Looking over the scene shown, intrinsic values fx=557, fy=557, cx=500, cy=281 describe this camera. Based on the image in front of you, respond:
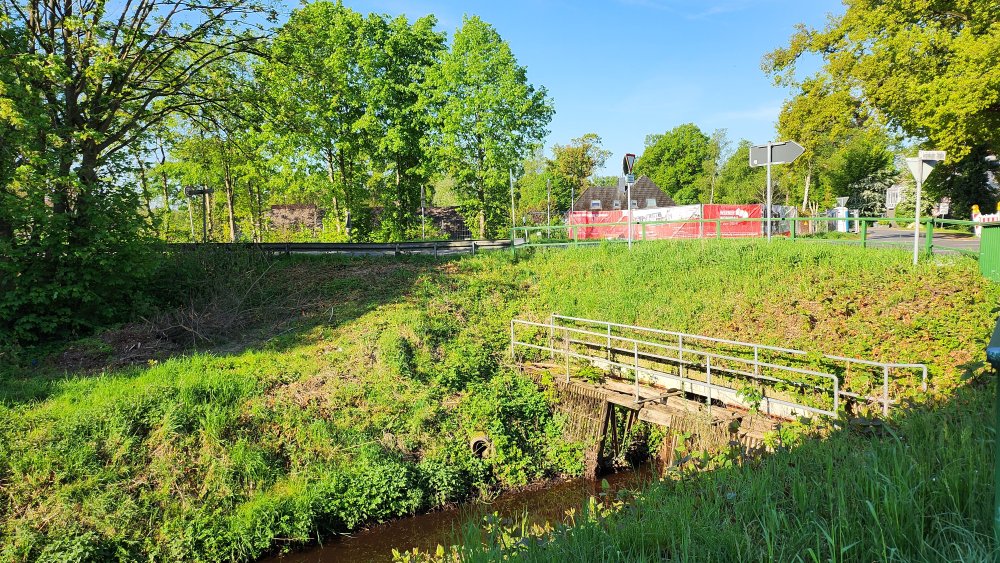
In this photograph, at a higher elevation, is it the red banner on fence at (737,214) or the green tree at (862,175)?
the green tree at (862,175)

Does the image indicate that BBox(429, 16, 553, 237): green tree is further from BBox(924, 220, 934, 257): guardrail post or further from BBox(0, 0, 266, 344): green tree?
BBox(924, 220, 934, 257): guardrail post

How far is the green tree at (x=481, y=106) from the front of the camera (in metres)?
31.1

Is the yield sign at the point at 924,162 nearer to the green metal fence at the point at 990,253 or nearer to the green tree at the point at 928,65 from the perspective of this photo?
the green metal fence at the point at 990,253

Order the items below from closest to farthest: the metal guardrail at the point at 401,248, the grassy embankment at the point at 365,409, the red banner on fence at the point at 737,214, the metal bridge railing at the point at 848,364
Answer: the metal bridge railing at the point at 848,364
the grassy embankment at the point at 365,409
the metal guardrail at the point at 401,248
the red banner on fence at the point at 737,214

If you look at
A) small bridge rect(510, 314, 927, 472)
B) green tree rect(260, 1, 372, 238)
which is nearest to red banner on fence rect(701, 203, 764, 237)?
small bridge rect(510, 314, 927, 472)

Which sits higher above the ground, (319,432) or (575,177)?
(575,177)

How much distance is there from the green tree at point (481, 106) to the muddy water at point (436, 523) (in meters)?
22.9

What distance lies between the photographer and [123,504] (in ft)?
29.7

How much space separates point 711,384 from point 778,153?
6.52m

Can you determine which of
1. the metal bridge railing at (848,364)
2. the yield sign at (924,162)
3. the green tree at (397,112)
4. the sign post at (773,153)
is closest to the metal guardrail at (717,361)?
the metal bridge railing at (848,364)

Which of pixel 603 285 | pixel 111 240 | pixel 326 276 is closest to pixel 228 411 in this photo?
pixel 111 240

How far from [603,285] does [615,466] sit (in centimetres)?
617

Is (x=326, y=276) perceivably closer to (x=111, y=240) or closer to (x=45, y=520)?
(x=111, y=240)

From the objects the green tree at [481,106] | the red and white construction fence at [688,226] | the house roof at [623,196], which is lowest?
the red and white construction fence at [688,226]
